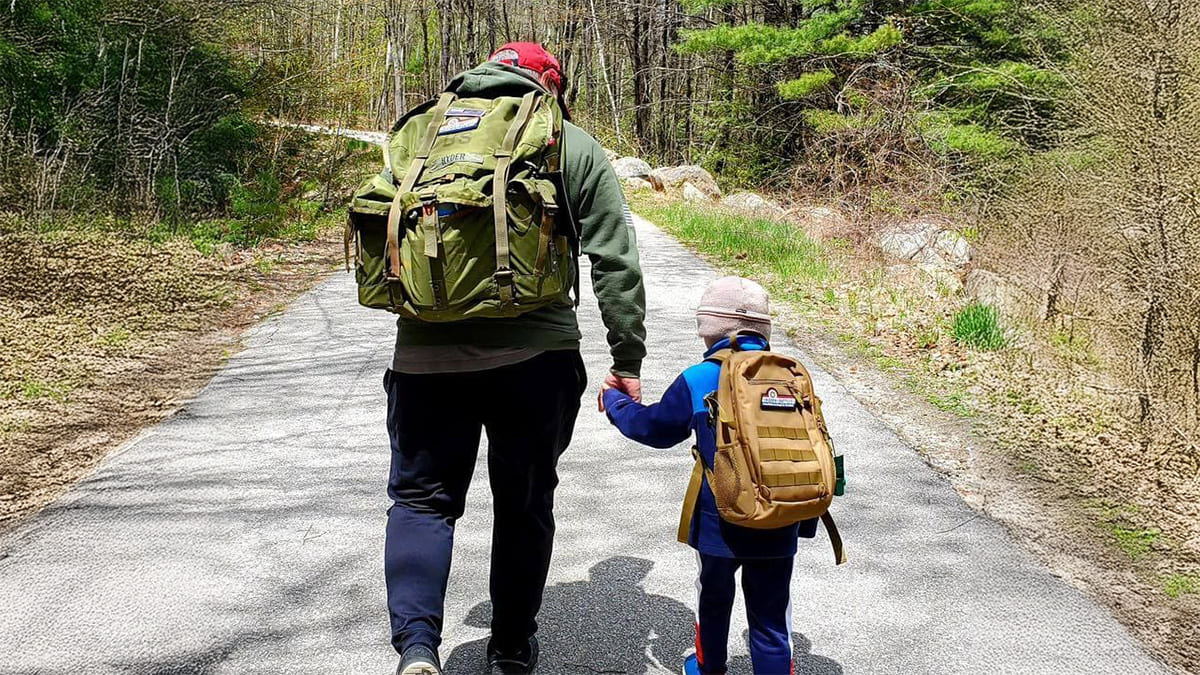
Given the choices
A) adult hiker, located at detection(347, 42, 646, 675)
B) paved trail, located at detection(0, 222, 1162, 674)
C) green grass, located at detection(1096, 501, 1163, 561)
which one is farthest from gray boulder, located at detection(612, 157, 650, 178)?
adult hiker, located at detection(347, 42, 646, 675)

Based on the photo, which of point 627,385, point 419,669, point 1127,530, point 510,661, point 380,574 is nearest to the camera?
point 419,669

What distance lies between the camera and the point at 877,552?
437 cm

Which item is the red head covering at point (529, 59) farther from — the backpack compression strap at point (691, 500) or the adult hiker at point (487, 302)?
the backpack compression strap at point (691, 500)

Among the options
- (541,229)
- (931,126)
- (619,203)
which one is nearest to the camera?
(541,229)

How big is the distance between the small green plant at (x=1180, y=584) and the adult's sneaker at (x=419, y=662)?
2973 millimetres

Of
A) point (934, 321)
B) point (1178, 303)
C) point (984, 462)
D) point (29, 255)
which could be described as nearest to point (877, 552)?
point (984, 462)

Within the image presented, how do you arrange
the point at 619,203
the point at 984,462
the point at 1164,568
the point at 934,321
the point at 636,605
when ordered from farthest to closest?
the point at 934,321, the point at 984,462, the point at 1164,568, the point at 636,605, the point at 619,203

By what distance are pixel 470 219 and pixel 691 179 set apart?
2783cm

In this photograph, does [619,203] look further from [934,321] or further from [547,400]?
[934,321]

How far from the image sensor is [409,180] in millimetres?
2787

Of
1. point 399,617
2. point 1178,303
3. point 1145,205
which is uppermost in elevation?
point 1145,205

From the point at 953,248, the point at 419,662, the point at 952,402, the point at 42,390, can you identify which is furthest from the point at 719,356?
the point at 953,248

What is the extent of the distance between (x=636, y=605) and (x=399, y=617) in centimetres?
123

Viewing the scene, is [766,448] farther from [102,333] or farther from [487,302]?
[102,333]
